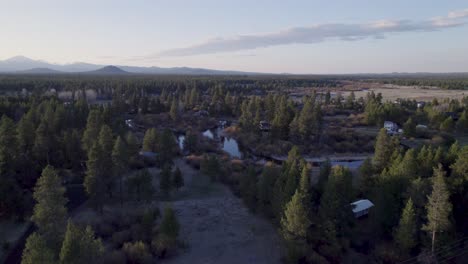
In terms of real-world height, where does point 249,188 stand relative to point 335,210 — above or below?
below

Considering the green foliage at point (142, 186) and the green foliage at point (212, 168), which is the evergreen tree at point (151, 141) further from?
the green foliage at point (142, 186)

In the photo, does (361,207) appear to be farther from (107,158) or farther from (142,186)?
(107,158)

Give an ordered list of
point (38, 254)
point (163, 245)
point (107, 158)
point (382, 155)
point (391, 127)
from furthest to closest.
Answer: point (391, 127)
point (382, 155)
point (107, 158)
point (163, 245)
point (38, 254)

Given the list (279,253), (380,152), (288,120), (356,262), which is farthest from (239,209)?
(288,120)

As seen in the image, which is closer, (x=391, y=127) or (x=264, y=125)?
(x=391, y=127)

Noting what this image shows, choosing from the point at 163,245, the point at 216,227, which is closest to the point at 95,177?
the point at 163,245

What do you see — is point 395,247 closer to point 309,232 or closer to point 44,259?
point 309,232

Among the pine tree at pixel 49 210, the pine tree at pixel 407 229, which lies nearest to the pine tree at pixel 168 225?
the pine tree at pixel 49 210
